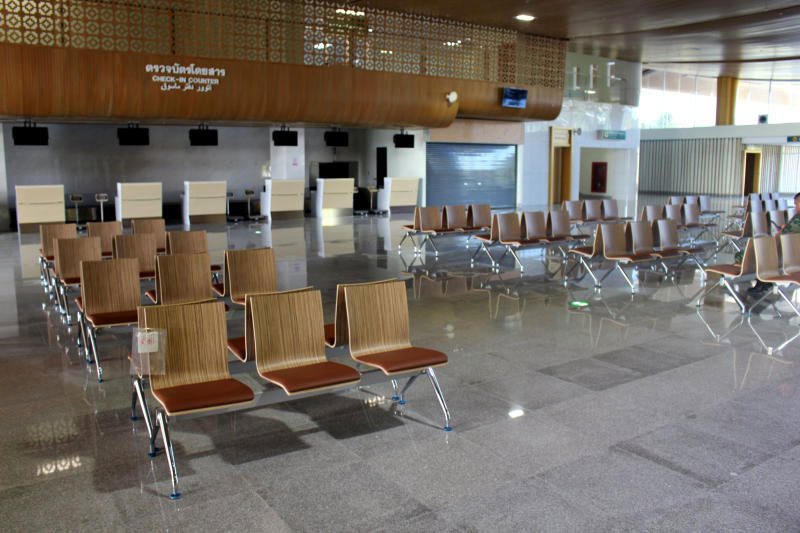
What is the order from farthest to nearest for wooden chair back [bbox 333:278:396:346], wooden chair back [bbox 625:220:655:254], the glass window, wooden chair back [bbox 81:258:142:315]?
the glass window, wooden chair back [bbox 625:220:655:254], wooden chair back [bbox 81:258:142:315], wooden chair back [bbox 333:278:396:346]

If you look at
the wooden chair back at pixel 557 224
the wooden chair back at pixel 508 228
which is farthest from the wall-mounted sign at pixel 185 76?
the wooden chair back at pixel 557 224

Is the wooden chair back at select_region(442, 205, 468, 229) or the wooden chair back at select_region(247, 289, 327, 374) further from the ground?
the wooden chair back at select_region(442, 205, 468, 229)

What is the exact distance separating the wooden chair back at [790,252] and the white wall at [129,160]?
16.2 metres

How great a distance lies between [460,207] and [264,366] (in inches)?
344

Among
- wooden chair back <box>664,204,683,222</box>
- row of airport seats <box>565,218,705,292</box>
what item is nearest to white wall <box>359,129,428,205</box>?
wooden chair back <box>664,204,683,222</box>

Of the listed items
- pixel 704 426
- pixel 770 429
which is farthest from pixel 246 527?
pixel 770 429

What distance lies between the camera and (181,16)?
13.5 meters

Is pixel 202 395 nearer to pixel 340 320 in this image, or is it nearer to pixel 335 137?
pixel 340 320

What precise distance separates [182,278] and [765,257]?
6.08 m

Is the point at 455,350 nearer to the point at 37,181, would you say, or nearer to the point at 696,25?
the point at 696,25

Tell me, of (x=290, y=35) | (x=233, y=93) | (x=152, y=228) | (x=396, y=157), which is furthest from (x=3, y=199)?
(x=396, y=157)

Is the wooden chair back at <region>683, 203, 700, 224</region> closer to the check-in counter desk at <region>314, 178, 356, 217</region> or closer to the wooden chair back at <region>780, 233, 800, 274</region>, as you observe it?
the wooden chair back at <region>780, 233, 800, 274</region>

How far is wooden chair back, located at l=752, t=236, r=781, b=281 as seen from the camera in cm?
720

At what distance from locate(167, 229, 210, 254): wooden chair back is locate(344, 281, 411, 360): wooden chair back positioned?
3929 millimetres
